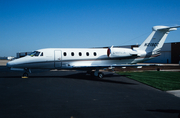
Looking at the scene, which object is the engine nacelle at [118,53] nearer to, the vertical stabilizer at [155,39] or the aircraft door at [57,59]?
the vertical stabilizer at [155,39]

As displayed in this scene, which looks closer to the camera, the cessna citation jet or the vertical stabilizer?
the cessna citation jet

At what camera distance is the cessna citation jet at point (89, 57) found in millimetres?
14914

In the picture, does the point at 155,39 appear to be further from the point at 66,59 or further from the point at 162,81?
the point at 66,59

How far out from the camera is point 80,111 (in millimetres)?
5785

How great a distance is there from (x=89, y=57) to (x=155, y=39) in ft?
25.9

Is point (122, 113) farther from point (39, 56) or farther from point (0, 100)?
point (39, 56)

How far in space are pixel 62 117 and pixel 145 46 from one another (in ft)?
48.3

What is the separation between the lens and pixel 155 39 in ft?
56.3

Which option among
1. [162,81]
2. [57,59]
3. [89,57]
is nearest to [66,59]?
[57,59]

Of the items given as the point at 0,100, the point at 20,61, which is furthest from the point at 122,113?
the point at 20,61

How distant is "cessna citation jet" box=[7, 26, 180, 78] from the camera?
14.9m

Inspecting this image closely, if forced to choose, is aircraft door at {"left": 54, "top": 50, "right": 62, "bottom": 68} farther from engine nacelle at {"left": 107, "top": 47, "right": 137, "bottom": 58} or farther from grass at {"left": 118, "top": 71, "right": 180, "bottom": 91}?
grass at {"left": 118, "top": 71, "right": 180, "bottom": 91}

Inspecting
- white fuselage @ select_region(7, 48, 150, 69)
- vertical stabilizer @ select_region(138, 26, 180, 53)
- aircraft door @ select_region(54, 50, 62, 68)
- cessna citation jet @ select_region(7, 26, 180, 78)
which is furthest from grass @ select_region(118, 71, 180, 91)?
aircraft door @ select_region(54, 50, 62, 68)

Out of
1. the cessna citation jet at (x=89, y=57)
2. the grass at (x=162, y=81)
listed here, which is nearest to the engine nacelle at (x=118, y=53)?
the cessna citation jet at (x=89, y=57)
